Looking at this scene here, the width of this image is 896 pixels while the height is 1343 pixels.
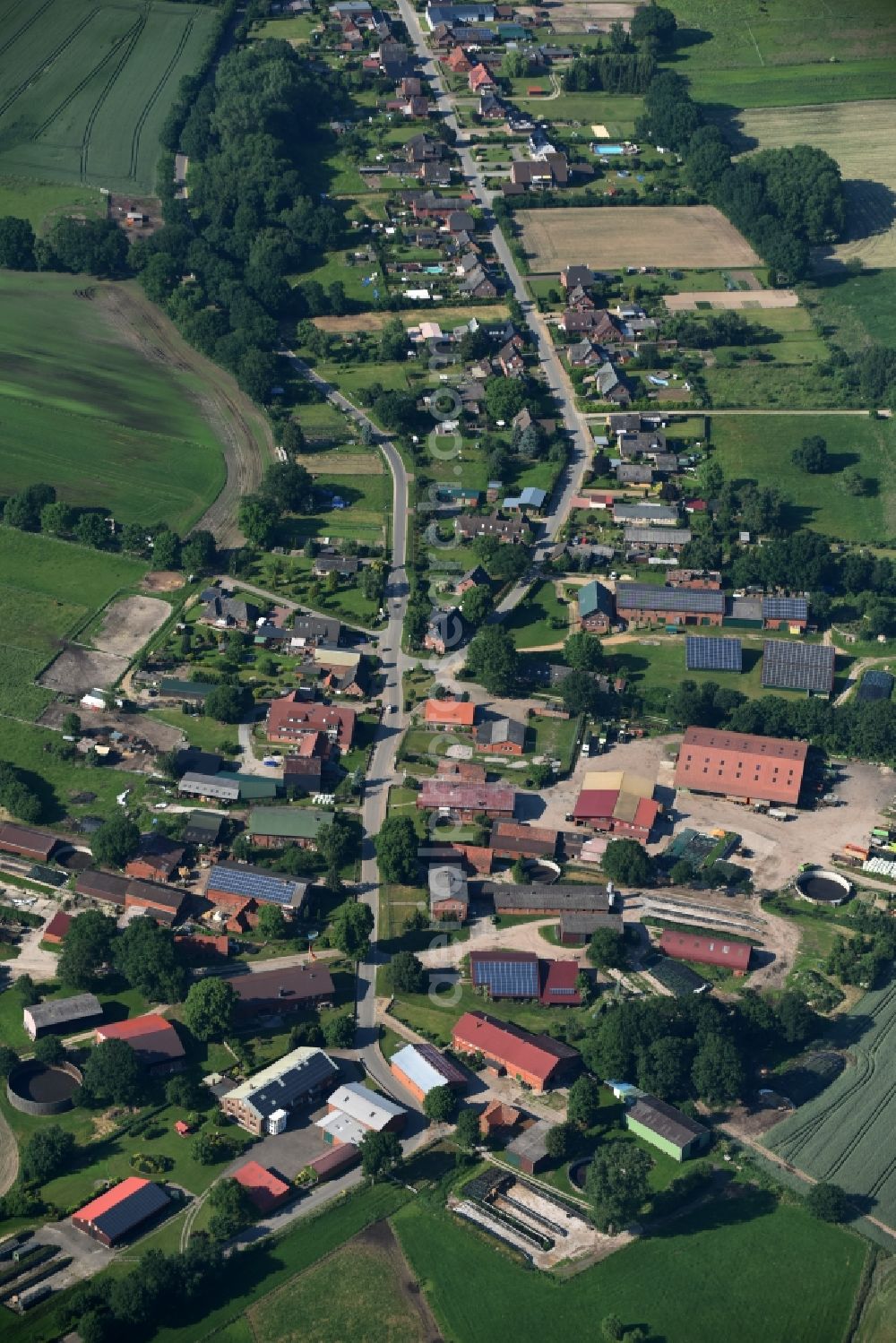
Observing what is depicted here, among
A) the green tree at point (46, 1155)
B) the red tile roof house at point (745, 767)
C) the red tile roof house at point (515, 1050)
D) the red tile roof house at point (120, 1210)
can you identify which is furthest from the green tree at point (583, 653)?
the red tile roof house at point (120, 1210)

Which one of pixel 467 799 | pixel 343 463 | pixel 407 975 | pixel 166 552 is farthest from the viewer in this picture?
pixel 343 463

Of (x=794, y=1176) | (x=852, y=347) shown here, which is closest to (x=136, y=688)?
(x=794, y=1176)

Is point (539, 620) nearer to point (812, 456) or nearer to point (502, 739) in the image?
point (502, 739)

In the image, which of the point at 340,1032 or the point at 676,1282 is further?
the point at 340,1032

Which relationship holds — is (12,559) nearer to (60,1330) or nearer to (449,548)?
(449,548)

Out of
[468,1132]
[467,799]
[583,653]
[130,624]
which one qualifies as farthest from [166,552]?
[468,1132]

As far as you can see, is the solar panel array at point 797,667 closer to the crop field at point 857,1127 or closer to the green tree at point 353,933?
the crop field at point 857,1127

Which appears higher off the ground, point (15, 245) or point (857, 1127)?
point (15, 245)

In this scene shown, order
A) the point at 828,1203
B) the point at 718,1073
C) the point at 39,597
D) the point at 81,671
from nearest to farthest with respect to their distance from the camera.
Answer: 1. the point at 828,1203
2. the point at 718,1073
3. the point at 81,671
4. the point at 39,597

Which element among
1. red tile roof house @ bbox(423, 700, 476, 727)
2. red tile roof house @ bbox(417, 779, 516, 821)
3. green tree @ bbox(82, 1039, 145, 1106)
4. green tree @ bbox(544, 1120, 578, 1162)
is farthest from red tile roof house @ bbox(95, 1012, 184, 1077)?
red tile roof house @ bbox(423, 700, 476, 727)
